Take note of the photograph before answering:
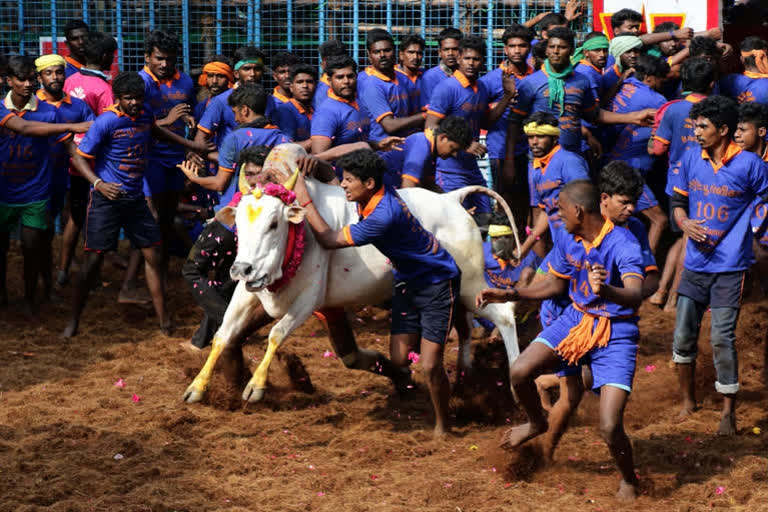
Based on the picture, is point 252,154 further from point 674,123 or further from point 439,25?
point 439,25

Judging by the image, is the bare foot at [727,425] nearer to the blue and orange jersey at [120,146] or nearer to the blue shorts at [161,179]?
the blue and orange jersey at [120,146]

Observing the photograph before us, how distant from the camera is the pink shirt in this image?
10.5 meters

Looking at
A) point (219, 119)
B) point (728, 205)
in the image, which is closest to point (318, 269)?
point (728, 205)

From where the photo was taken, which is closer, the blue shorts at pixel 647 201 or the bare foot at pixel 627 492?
the bare foot at pixel 627 492

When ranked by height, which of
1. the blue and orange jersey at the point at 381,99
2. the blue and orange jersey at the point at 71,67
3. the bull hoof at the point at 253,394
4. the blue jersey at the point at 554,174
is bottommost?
the bull hoof at the point at 253,394

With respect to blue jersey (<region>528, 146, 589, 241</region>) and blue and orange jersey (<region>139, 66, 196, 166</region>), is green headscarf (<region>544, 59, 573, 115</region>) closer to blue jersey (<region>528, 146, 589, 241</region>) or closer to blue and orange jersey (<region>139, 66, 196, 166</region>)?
blue jersey (<region>528, 146, 589, 241</region>)

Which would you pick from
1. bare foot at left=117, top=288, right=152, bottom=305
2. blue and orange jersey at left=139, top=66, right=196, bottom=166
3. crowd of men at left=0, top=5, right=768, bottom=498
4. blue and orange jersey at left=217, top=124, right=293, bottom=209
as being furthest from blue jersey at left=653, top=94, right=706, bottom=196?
bare foot at left=117, top=288, right=152, bottom=305

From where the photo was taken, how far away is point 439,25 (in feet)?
42.9

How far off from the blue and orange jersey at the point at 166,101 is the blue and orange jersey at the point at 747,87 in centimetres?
512

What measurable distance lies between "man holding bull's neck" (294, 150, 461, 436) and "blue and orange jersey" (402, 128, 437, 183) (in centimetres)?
154

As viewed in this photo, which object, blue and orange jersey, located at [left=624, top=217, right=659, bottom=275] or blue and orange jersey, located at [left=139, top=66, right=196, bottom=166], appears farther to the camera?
blue and orange jersey, located at [left=139, top=66, right=196, bottom=166]

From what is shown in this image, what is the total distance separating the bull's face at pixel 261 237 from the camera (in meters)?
6.82

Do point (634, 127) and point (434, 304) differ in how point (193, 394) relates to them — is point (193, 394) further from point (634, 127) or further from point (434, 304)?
point (634, 127)

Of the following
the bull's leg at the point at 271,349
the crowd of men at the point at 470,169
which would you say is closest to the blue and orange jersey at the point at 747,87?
the crowd of men at the point at 470,169
